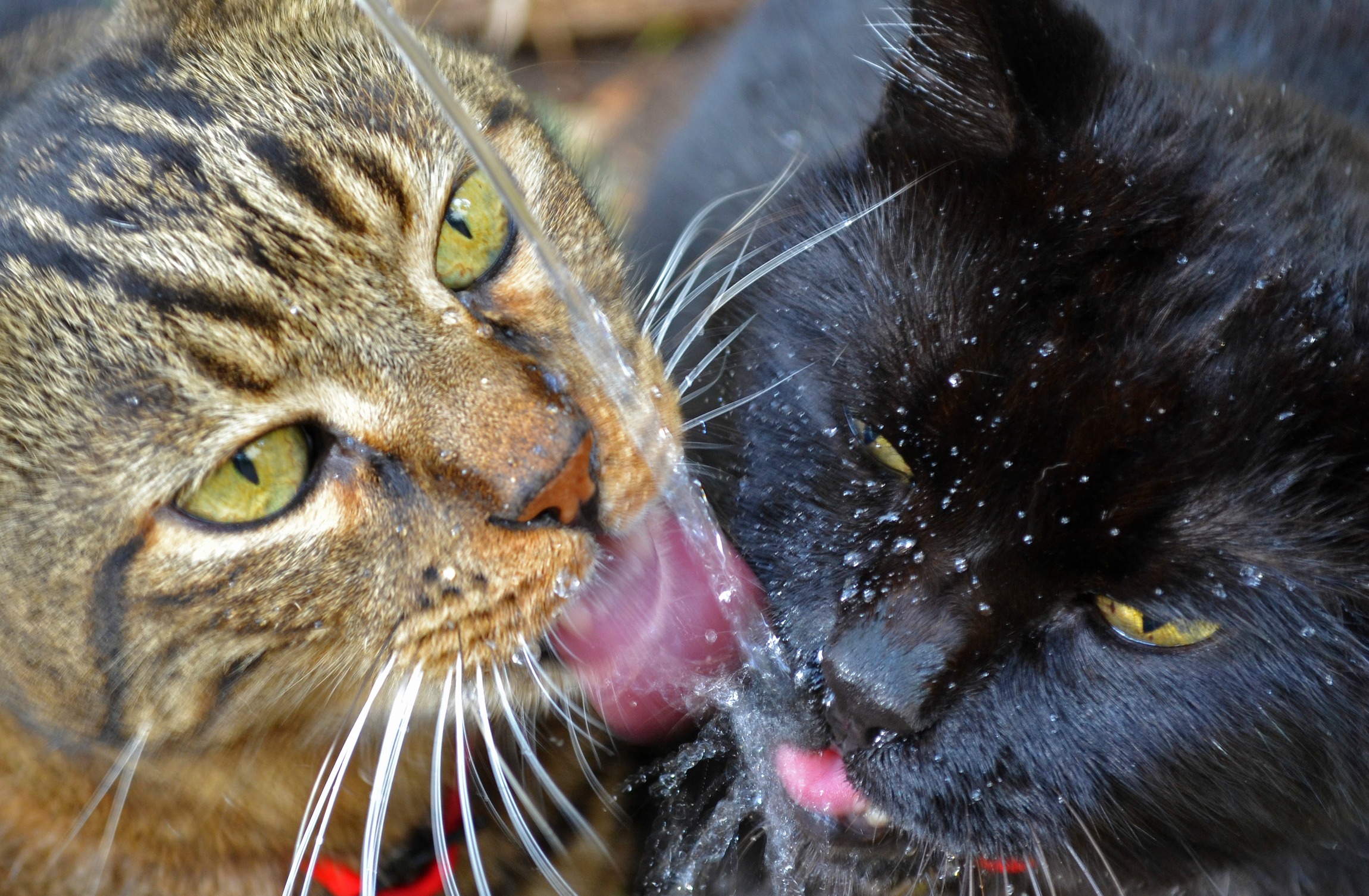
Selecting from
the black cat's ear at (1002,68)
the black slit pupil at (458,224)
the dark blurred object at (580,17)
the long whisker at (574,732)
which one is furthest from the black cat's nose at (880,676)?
the dark blurred object at (580,17)

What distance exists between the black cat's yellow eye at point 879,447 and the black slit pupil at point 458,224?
0.52 meters

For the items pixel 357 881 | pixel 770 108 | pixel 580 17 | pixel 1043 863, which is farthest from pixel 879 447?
pixel 580 17

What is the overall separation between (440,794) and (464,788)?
0.05 metres

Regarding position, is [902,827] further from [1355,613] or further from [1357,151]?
[1357,151]

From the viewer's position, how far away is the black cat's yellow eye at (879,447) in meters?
1.22

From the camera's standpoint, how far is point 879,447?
124 centimetres

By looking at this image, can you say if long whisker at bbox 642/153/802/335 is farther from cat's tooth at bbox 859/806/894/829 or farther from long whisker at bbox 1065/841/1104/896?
long whisker at bbox 1065/841/1104/896

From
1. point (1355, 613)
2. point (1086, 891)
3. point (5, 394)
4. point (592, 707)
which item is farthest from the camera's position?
point (592, 707)

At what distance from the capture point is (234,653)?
1.16m

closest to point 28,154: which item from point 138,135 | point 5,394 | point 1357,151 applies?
point 138,135

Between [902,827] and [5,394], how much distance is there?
1.05 metres

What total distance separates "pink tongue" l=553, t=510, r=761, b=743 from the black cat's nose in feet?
0.53

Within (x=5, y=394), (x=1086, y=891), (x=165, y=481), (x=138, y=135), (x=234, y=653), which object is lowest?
(x=1086, y=891)

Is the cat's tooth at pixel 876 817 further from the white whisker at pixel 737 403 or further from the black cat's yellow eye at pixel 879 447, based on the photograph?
the white whisker at pixel 737 403
